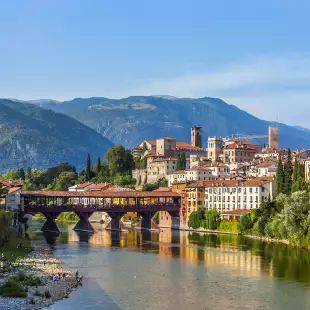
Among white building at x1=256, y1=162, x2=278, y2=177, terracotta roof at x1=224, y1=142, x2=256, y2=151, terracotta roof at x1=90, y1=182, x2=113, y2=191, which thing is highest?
terracotta roof at x1=224, y1=142, x2=256, y2=151

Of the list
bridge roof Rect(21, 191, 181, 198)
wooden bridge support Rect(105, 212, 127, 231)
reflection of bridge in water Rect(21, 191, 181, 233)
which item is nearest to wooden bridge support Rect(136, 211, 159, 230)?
reflection of bridge in water Rect(21, 191, 181, 233)

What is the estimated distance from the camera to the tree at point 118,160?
162m

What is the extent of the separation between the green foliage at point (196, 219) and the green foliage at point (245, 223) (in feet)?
45.8

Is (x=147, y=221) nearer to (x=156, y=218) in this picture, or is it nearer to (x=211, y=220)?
(x=156, y=218)

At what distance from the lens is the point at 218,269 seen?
59688 millimetres

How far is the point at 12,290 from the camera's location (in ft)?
147

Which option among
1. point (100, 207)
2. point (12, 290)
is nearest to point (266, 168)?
point (100, 207)

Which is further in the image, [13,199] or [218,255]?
[13,199]

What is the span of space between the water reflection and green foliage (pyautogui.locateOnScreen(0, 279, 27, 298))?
2032 cm

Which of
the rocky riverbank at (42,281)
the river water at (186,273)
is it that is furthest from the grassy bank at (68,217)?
the rocky riverbank at (42,281)

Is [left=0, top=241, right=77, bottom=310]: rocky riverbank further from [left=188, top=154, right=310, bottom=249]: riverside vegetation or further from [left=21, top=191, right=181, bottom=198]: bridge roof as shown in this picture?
[left=21, top=191, right=181, bottom=198]: bridge roof

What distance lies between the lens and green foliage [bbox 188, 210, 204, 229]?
107250 millimetres

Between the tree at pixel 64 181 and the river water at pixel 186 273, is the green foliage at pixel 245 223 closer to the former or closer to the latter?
the river water at pixel 186 273

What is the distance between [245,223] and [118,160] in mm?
73537
